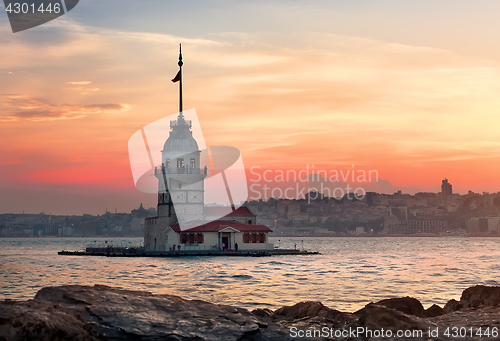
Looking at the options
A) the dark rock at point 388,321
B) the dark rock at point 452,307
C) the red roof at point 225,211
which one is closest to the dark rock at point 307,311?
the dark rock at point 452,307

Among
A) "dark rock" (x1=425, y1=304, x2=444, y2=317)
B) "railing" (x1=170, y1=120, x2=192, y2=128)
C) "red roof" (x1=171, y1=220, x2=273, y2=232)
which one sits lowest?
"dark rock" (x1=425, y1=304, x2=444, y2=317)

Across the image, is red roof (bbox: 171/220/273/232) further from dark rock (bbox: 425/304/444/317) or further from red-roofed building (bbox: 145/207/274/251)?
dark rock (bbox: 425/304/444/317)

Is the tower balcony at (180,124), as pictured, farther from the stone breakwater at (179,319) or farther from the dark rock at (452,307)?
the dark rock at (452,307)

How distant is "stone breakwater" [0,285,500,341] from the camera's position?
443 inches

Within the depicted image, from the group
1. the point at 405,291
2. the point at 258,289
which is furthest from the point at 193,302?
the point at 405,291

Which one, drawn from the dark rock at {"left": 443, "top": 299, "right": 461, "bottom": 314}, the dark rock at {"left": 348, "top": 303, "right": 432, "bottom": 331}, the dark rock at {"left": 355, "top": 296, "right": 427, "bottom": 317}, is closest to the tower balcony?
the dark rock at {"left": 443, "top": 299, "right": 461, "bottom": 314}

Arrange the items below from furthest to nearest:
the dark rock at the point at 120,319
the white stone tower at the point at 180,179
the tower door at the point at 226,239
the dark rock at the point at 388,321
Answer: the white stone tower at the point at 180,179 < the tower door at the point at 226,239 < the dark rock at the point at 388,321 < the dark rock at the point at 120,319

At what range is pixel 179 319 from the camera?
13.4 m

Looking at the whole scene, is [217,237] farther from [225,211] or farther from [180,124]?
[180,124]

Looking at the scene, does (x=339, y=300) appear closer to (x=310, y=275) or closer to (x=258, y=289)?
(x=258, y=289)

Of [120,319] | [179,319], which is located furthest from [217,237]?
[120,319]

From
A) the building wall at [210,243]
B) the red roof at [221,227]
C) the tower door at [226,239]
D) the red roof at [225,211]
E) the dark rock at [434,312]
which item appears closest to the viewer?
the dark rock at [434,312]

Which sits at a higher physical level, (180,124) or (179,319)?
(180,124)

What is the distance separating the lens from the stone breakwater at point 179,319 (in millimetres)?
11250
